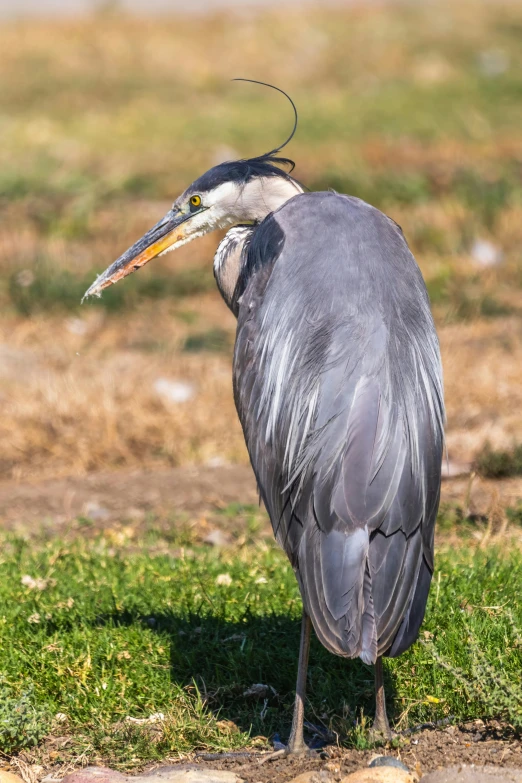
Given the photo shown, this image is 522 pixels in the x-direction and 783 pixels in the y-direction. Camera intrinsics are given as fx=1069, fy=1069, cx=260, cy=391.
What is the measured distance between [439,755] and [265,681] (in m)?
0.94

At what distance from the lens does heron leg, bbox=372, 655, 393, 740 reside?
3557 millimetres

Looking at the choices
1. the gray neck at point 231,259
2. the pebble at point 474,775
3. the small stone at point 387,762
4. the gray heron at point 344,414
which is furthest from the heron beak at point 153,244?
the pebble at point 474,775

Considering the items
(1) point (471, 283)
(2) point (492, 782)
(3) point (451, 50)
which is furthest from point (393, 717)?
(3) point (451, 50)

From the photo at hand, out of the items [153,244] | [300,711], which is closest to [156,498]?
[153,244]

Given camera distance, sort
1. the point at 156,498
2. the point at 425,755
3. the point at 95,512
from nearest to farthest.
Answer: the point at 425,755 → the point at 95,512 → the point at 156,498

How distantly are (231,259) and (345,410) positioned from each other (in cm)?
118

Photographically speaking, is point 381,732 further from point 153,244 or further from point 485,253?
point 485,253

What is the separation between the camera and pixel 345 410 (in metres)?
3.38

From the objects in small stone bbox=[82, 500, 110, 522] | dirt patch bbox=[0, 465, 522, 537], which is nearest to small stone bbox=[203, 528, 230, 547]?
dirt patch bbox=[0, 465, 522, 537]

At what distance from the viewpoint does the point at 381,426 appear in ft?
11.0

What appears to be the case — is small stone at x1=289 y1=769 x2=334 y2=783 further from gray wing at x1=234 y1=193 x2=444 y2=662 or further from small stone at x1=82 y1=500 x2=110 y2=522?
small stone at x1=82 y1=500 x2=110 y2=522

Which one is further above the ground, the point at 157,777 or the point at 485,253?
the point at 485,253

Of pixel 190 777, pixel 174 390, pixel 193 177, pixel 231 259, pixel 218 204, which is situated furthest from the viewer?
pixel 193 177

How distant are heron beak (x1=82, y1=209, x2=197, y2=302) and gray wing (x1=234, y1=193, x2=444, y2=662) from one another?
31.6 inches
